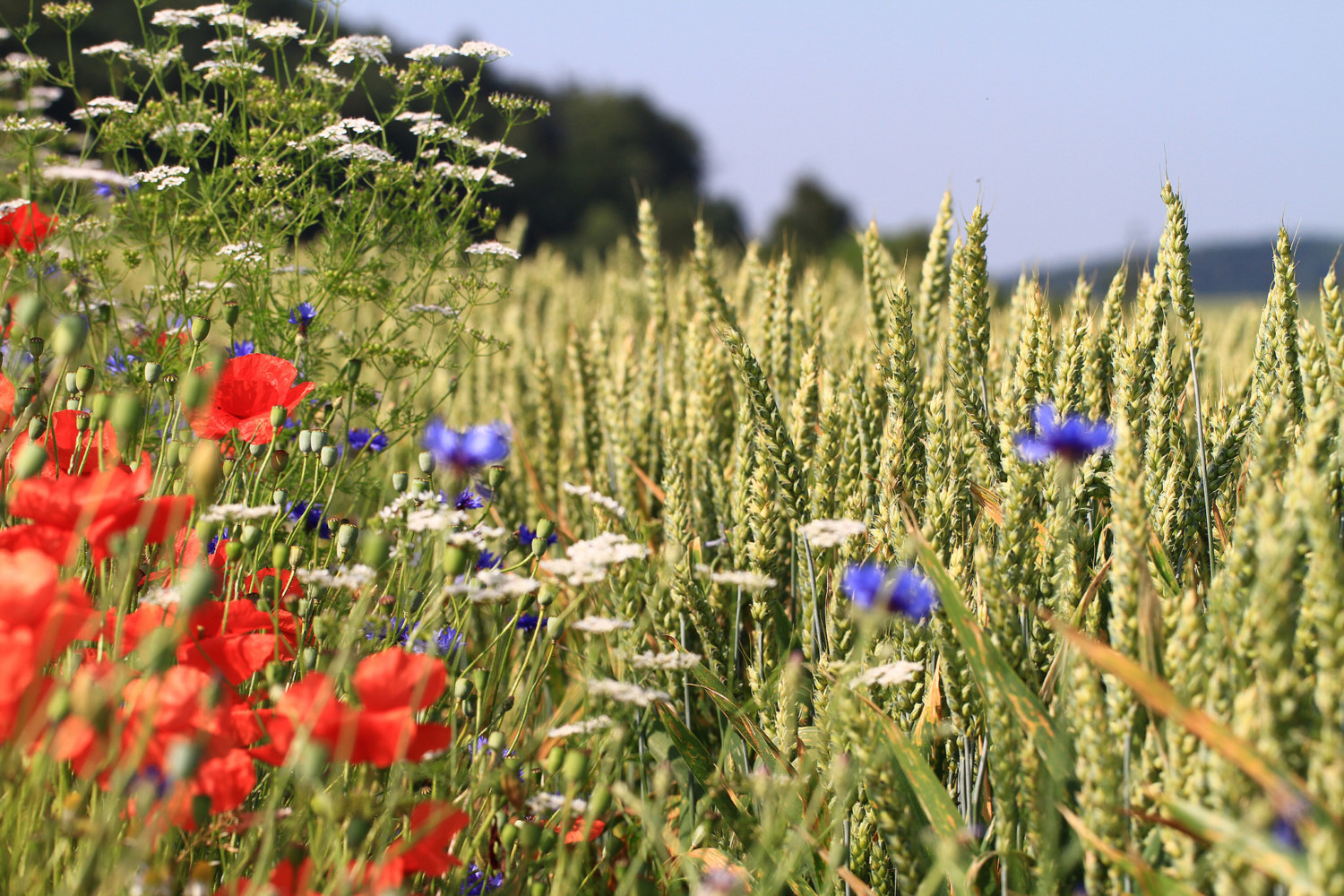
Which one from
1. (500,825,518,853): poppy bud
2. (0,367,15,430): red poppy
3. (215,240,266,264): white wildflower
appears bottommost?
(500,825,518,853): poppy bud

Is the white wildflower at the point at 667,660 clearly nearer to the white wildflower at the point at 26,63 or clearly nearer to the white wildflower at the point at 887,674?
the white wildflower at the point at 887,674

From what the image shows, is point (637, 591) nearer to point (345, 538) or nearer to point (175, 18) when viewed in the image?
point (345, 538)

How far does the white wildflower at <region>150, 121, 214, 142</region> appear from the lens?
1.61 m

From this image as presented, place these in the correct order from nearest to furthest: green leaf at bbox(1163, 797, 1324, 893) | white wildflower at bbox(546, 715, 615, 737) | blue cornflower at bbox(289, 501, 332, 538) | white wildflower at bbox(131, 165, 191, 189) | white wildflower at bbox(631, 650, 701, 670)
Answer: green leaf at bbox(1163, 797, 1324, 893)
white wildflower at bbox(546, 715, 615, 737)
white wildflower at bbox(631, 650, 701, 670)
white wildflower at bbox(131, 165, 191, 189)
blue cornflower at bbox(289, 501, 332, 538)

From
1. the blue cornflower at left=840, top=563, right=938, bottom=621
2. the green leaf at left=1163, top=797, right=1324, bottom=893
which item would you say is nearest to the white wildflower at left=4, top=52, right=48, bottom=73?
the blue cornflower at left=840, top=563, right=938, bottom=621

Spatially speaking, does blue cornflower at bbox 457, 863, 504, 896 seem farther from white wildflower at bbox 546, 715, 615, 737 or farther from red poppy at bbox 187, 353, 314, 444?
red poppy at bbox 187, 353, 314, 444

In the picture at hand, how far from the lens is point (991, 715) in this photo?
0.99m

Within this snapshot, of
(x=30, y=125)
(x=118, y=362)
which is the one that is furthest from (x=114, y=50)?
(x=118, y=362)

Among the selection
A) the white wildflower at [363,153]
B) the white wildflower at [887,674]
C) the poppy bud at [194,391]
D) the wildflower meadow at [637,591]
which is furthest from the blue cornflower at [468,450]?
the white wildflower at [363,153]

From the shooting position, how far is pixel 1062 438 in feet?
3.86

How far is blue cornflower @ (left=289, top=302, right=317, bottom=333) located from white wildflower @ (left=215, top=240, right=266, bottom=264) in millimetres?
112

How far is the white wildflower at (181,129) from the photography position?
5.28 feet

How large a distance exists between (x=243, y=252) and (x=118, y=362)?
353 mm

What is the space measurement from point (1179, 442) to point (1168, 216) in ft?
1.23
